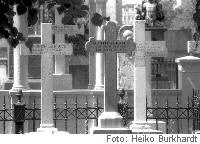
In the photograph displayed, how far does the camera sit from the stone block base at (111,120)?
56.4 feet

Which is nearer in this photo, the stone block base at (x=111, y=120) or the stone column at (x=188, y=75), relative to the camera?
the stone block base at (x=111, y=120)

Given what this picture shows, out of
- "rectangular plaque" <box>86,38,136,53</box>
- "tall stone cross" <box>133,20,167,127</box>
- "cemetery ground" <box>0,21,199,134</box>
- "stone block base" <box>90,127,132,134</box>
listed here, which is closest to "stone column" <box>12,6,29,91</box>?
"cemetery ground" <box>0,21,199,134</box>

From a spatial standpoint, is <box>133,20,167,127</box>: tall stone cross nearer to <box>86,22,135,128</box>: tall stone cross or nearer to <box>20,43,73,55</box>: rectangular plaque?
<box>86,22,135,128</box>: tall stone cross

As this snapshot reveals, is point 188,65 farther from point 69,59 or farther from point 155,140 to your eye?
point 69,59

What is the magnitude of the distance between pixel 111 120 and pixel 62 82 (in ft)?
29.1

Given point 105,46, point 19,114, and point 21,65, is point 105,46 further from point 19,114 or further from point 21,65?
point 21,65

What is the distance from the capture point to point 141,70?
19.1m

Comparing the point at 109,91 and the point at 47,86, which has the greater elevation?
the point at 47,86

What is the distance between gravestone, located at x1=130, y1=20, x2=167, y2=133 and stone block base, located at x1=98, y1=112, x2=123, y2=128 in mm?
1186

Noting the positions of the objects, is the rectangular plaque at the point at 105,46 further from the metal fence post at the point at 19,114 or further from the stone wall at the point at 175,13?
the stone wall at the point at 175,13

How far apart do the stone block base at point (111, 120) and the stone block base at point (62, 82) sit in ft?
27.1

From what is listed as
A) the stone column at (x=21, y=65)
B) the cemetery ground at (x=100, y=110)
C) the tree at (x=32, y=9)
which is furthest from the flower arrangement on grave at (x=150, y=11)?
the tree at (x=32, y=9)

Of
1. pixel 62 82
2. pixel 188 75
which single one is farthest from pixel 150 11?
pixel 62 82

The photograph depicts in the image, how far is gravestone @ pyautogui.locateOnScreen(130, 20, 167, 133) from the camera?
1888cm
